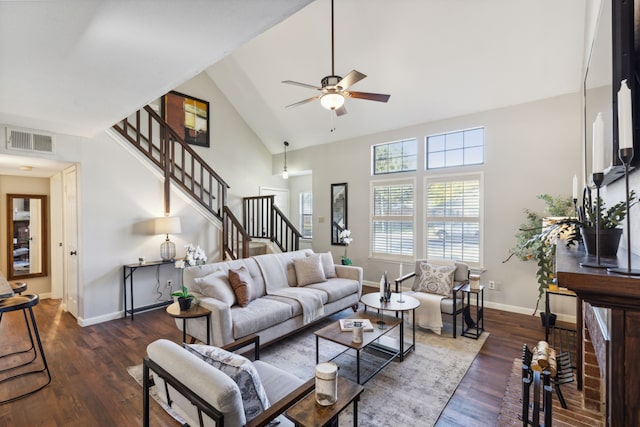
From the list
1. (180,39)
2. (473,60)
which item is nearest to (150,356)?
(180,39)

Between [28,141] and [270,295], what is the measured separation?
3.52m

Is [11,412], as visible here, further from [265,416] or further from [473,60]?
[473,60]

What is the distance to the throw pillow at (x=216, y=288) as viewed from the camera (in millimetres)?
3097

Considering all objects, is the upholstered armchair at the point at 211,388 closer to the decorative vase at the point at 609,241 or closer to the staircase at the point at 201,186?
the decorative vase at the point at 609,241

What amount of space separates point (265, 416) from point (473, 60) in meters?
4.79

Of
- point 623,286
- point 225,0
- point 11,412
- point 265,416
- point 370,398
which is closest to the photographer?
point 623,286

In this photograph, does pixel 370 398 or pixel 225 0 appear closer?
pixel 225 0

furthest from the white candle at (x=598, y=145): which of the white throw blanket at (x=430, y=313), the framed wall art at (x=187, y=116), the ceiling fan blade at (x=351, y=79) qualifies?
the framed wall art at (x=187, y=116)

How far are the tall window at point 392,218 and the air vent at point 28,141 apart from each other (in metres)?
5.10

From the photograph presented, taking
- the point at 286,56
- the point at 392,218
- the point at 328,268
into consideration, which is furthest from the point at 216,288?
the point at 286,56

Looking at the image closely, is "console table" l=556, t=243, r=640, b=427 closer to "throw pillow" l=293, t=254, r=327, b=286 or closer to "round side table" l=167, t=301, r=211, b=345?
"round side table" l=167, t=301, r=211, b=345

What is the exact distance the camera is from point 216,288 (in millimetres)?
3119

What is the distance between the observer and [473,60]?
414 cm

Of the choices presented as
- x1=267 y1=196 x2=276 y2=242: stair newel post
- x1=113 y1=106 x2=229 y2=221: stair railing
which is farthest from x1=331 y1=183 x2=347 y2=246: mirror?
x1=113 y1=106 x2=229 y2=221: stair railing
